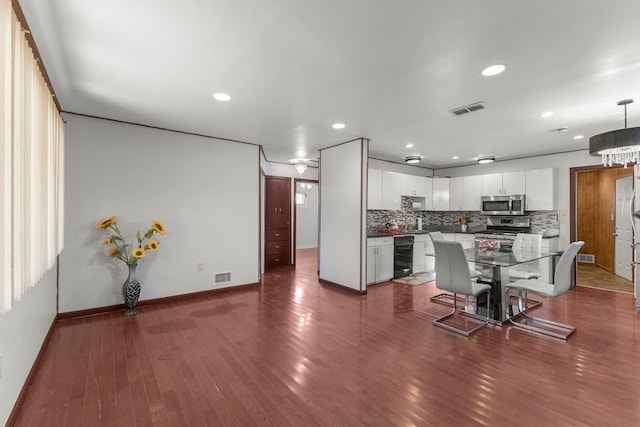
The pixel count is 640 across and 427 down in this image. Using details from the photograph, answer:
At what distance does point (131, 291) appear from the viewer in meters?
3.66

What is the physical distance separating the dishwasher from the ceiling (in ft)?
7.89

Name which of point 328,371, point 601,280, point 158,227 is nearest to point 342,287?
point 328,371

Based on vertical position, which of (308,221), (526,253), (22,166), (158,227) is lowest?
(526,253)

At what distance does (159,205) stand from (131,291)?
1.21 m

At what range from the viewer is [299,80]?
2582 mm

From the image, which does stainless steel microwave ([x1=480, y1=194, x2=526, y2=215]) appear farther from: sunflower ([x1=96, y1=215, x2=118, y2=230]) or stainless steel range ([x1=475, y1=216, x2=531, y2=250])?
sunflower ([x1=96, y1=215, x2=118, y2=230])

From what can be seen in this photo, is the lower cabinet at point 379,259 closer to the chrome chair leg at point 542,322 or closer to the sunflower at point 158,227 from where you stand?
the chrome chair leg at point 542,322

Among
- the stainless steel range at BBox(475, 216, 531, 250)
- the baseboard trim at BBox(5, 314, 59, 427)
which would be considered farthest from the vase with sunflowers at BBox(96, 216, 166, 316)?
the stainless steel range at BBox(475, 216, 531, 250)

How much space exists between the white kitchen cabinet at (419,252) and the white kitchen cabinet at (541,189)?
2.05 meters

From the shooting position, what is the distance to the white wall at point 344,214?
15.2ft

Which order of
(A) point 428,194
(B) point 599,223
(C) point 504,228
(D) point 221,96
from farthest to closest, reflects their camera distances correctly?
1. (A) point 428,194
2. (B) point 599,223
3. (C) point 504,228
4. (D) point 221,96

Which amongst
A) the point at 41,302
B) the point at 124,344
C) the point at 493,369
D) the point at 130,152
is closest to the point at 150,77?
the point at 130,152

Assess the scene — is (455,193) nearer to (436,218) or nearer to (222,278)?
(436,218)

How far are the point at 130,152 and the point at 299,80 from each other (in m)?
2.77
